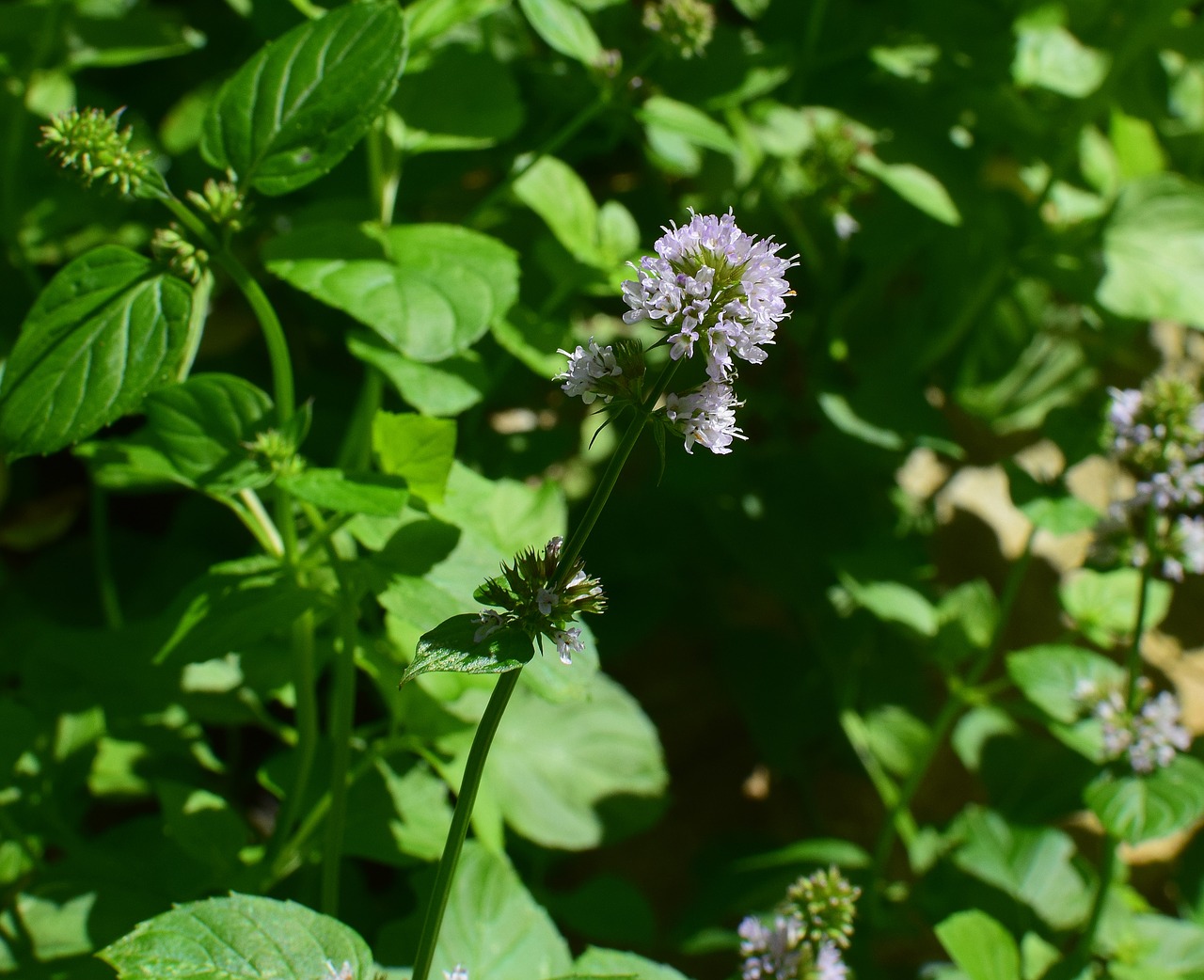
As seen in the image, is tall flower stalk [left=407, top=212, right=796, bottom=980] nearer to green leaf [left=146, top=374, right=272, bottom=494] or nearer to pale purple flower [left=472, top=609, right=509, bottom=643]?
pale purple flower [left=472, top=609, right=509, bottom=643]

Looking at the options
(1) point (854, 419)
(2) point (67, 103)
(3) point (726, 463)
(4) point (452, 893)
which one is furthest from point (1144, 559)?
(2) point (67, 103)

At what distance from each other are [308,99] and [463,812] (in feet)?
2.52

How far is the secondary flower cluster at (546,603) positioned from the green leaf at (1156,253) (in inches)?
59.9

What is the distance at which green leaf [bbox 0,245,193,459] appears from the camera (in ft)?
3.50

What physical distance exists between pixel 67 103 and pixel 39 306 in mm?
995

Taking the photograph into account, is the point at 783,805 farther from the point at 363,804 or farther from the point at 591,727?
the point at 363,804

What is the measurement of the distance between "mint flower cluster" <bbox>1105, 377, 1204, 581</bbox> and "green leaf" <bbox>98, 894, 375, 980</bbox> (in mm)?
1200

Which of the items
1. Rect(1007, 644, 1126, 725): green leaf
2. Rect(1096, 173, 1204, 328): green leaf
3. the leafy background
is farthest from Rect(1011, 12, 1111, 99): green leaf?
Rect(1007, 644, 1126, 725): green leaf

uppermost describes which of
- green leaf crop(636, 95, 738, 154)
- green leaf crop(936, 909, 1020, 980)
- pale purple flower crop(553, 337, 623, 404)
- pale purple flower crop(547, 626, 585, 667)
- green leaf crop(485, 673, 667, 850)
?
green leaf crop(636, 95, 738, 154)

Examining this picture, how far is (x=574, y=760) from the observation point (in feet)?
5.82

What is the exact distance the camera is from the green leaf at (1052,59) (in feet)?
6.71

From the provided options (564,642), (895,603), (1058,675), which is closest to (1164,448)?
(1058,675)

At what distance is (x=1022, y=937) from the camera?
5.49 feet

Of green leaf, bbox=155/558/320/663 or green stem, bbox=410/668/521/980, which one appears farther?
green leaf, bbox=155/558/320/663
